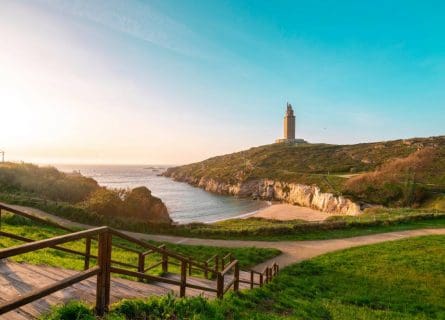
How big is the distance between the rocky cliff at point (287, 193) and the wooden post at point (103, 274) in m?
53.2

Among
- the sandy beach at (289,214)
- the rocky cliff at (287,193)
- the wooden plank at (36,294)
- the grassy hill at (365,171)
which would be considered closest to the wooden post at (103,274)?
the wooden plank at (36,294)

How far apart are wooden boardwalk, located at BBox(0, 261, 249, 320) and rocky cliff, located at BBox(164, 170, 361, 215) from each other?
5134 centimetres

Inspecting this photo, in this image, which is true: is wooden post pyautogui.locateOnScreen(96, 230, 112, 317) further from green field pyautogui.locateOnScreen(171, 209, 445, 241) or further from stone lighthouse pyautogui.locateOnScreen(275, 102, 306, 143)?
stone lighthouse pyautogui.locateOnScreen(275, 102, 306, 143)

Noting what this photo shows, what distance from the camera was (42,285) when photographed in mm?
6617

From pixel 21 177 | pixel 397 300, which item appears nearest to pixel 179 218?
pixel 21 177

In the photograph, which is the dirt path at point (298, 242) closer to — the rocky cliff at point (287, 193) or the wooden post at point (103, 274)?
the wooden post at point (103, 274)

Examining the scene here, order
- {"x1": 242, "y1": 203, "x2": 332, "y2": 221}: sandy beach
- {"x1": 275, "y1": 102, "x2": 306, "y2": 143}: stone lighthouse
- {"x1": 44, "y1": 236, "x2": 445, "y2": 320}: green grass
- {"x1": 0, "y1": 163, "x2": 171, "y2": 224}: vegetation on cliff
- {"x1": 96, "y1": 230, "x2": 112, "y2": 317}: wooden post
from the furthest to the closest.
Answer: {"x1": 275, "y1": 102, "x2": 306, "y2": 143}: stone lighthouse → {"x1": 242, "y1": 203, "x2": 332, "y2": 221}: sandy beach → {"x1": 0, "y1": 163, "x2": 171, "y2": 224}: vegetation on cliff → {"x1": 44, "y1": 236, "x2": 445, "y2": 320}: green grass → {"x1": 96, "y1": 230, "x2": 112, "y2": 317}: wooden post

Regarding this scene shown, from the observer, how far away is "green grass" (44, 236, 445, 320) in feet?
18.8

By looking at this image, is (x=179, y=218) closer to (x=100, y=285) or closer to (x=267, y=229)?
(x=267, y=229)

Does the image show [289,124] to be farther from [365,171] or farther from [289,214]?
[289,214]

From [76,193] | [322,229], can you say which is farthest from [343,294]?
[76,193]

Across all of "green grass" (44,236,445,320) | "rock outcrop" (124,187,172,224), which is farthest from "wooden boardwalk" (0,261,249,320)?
"rock outcrop" (124,187,172,224)

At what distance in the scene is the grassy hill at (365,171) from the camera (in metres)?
55.4

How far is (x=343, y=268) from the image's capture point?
17.7 meters
